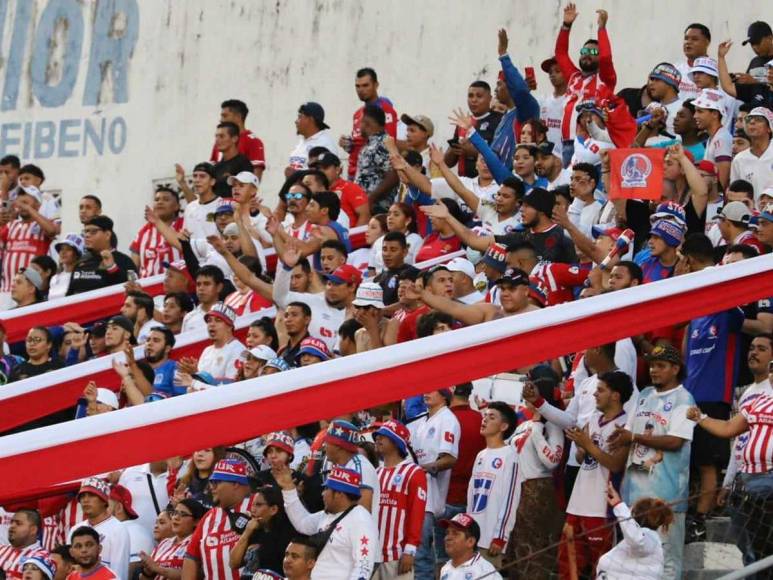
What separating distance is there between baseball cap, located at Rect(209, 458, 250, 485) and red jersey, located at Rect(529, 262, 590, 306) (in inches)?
98.4

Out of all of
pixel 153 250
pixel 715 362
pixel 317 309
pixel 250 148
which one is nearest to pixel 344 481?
pixel 715 362


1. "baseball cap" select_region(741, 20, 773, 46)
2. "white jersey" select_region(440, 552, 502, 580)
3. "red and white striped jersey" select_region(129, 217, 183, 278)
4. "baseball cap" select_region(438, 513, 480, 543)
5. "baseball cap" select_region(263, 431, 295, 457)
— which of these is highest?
"baseball cap" select_region(741, 20, 773, 46)

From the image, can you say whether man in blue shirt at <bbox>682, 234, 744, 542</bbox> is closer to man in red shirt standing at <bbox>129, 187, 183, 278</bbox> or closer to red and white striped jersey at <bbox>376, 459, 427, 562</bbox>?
red and white striped jersey at <bbox>376, 459, 427, 562</bbox>

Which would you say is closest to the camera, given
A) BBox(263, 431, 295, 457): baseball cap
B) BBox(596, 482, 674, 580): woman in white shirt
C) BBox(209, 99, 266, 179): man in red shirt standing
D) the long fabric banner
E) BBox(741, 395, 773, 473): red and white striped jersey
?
the long fabric banner

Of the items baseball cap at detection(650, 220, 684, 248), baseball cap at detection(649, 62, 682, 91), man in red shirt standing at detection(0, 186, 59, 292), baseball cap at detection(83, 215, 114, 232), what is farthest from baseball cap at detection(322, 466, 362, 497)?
man in red shirt standing at detection(0, 186, 59, 292)

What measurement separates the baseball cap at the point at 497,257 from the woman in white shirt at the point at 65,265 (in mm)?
5014

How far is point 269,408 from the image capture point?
6.31 meters

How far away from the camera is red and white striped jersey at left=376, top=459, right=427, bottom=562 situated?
33.7 ft

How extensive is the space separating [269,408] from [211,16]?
1602 cm

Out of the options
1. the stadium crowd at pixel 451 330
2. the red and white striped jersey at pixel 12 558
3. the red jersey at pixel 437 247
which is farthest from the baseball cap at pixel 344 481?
the red jersey at pixel 437 247

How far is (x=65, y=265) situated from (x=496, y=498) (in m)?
7.32

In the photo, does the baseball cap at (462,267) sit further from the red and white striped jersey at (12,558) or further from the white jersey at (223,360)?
the red and white striped jersey at (12,558)

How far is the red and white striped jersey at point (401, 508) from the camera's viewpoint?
33.7 ft

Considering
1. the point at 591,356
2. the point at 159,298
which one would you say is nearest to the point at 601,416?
the point at 591,356
